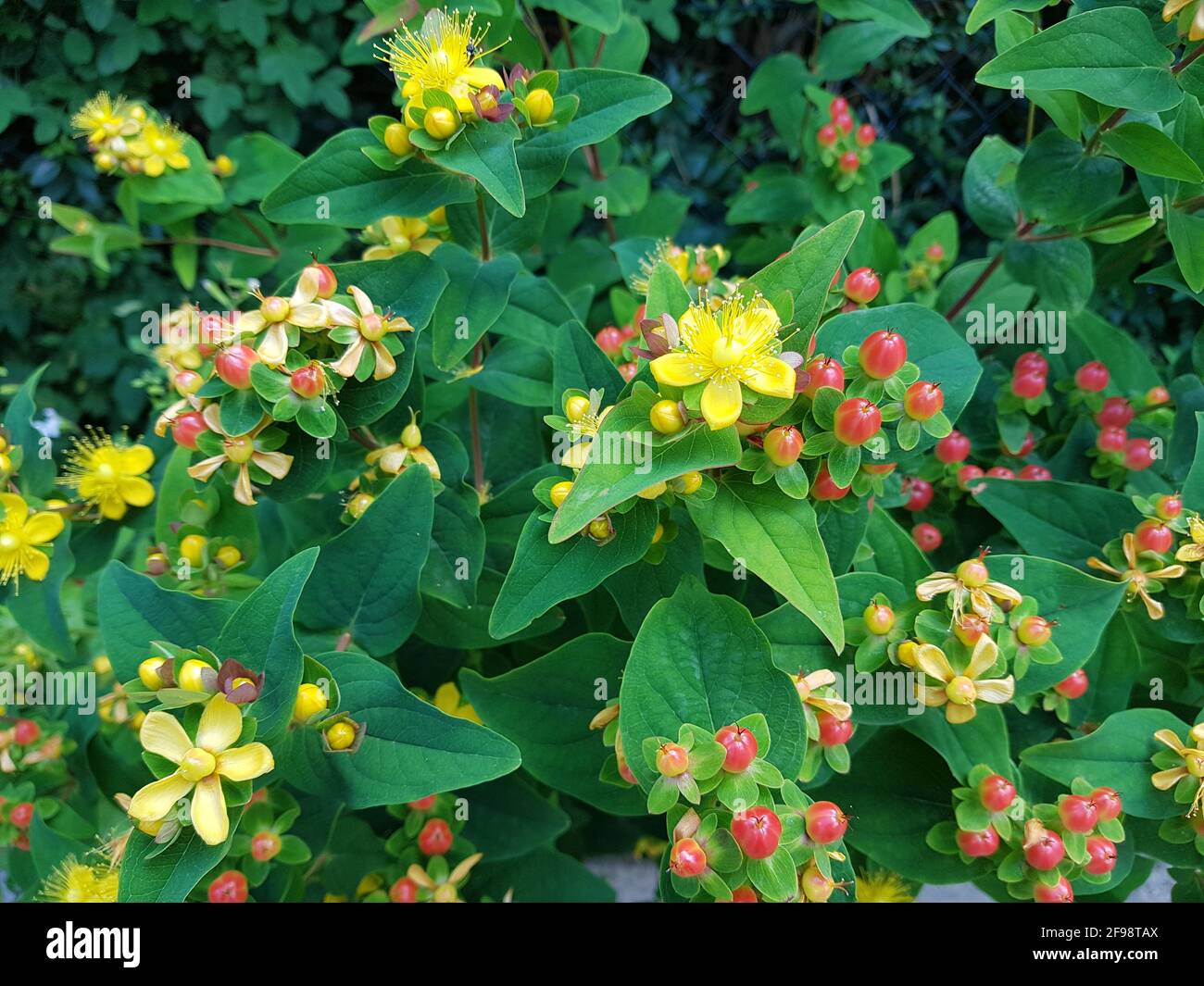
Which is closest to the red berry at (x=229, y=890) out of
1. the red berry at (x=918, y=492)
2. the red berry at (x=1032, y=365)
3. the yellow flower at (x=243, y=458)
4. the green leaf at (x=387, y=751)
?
the green leaf at (x=387, y=751)

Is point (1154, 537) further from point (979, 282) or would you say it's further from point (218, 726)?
point (218, 726)

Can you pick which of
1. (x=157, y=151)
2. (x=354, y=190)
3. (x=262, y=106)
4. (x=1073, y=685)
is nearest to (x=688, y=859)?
(x=1073, y=685)

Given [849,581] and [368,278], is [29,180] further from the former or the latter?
[849,581]

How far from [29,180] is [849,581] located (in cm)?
215

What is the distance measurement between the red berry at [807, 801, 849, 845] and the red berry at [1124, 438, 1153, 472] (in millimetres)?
694

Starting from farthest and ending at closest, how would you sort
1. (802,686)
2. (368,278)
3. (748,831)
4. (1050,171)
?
(1050,171) < (368,278) < (802,686) < (748,831)

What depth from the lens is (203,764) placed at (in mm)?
697

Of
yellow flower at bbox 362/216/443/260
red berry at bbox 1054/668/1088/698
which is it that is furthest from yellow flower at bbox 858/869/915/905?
yellow flower at bbox 362/216/443/260

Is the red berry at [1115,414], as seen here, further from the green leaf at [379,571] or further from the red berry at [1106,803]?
the green leaf at [379,571]

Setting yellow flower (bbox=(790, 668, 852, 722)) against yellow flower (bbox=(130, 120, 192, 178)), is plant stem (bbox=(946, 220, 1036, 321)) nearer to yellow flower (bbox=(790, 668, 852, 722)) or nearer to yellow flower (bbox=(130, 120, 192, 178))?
yellow flower (bbox=(790, 668, 852, 722))

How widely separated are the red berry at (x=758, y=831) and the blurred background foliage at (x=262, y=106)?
1583 millimetres

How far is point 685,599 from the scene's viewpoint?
32.7 inches

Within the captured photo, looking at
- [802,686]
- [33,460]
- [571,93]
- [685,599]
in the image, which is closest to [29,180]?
[33,460]

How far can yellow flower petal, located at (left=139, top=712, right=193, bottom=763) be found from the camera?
70 centimetres
